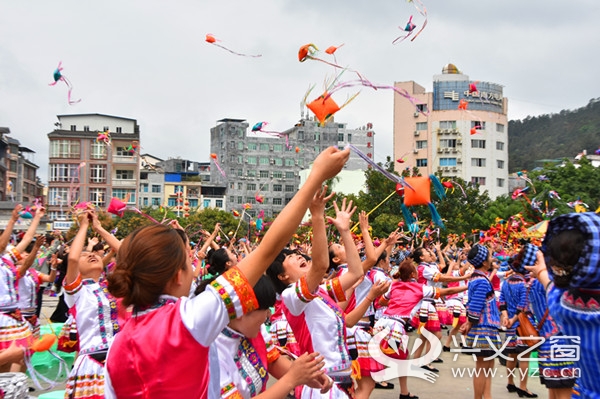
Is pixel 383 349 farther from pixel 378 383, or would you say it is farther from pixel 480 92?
pixel 480 92

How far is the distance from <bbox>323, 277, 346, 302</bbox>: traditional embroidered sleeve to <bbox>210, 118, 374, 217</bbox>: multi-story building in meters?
75.0

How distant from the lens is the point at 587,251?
119 inches

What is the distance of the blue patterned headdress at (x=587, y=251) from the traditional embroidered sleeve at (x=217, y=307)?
5.93ft

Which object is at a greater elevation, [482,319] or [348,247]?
[348,247]

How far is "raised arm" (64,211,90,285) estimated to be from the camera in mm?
4395

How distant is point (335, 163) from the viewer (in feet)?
7.35

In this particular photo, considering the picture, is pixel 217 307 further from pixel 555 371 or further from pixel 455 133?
pixel 455 133

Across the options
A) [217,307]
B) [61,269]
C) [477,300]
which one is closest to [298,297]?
[217,307]

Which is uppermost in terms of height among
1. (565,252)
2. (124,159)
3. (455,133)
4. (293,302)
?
(455,133)

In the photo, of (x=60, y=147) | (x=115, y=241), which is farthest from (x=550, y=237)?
(x=60, y=147)

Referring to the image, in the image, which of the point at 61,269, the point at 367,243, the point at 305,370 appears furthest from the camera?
the point at 61,269

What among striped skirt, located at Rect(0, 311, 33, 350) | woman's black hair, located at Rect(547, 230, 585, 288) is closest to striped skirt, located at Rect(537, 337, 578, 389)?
woman's black hair, located at Rect(547, 230, 585, 288)

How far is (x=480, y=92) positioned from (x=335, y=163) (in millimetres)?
60425

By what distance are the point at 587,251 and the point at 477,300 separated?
4481mm
